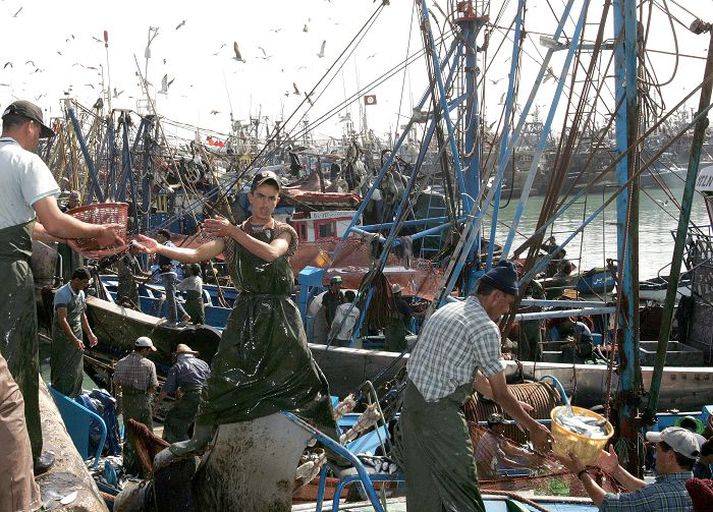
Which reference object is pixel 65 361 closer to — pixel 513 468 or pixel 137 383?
pixel 137 383

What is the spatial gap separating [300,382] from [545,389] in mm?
4476

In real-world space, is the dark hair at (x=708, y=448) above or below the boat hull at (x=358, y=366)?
above

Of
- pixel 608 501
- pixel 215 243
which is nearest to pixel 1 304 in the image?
pixel 215 243

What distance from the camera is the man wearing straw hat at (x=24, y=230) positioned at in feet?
9.84

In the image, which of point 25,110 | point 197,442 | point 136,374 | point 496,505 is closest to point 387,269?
point 136,374

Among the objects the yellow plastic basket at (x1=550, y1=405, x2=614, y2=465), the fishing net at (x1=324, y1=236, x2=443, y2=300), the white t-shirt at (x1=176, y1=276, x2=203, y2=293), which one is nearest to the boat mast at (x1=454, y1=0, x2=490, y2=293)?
the fishing net at (x1=324, y1=236, x2=443, y2=300)

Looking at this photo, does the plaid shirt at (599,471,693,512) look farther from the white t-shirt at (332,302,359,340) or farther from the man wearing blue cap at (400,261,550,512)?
the white t-shirt at (332,302,359,340)

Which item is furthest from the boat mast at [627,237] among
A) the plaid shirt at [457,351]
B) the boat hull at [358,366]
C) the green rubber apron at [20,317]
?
the green rubber apron at [20,317]

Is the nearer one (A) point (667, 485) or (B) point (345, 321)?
(A) point (667, 485)

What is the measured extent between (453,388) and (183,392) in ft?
16.1

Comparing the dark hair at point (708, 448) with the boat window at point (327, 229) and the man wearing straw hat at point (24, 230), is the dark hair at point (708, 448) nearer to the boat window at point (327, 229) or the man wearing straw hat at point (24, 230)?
the man wearing straw hat at point (24, 230)

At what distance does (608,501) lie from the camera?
332cm

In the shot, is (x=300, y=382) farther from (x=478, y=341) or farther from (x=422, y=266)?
(x=422, y=266)

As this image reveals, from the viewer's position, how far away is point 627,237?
245 inches
